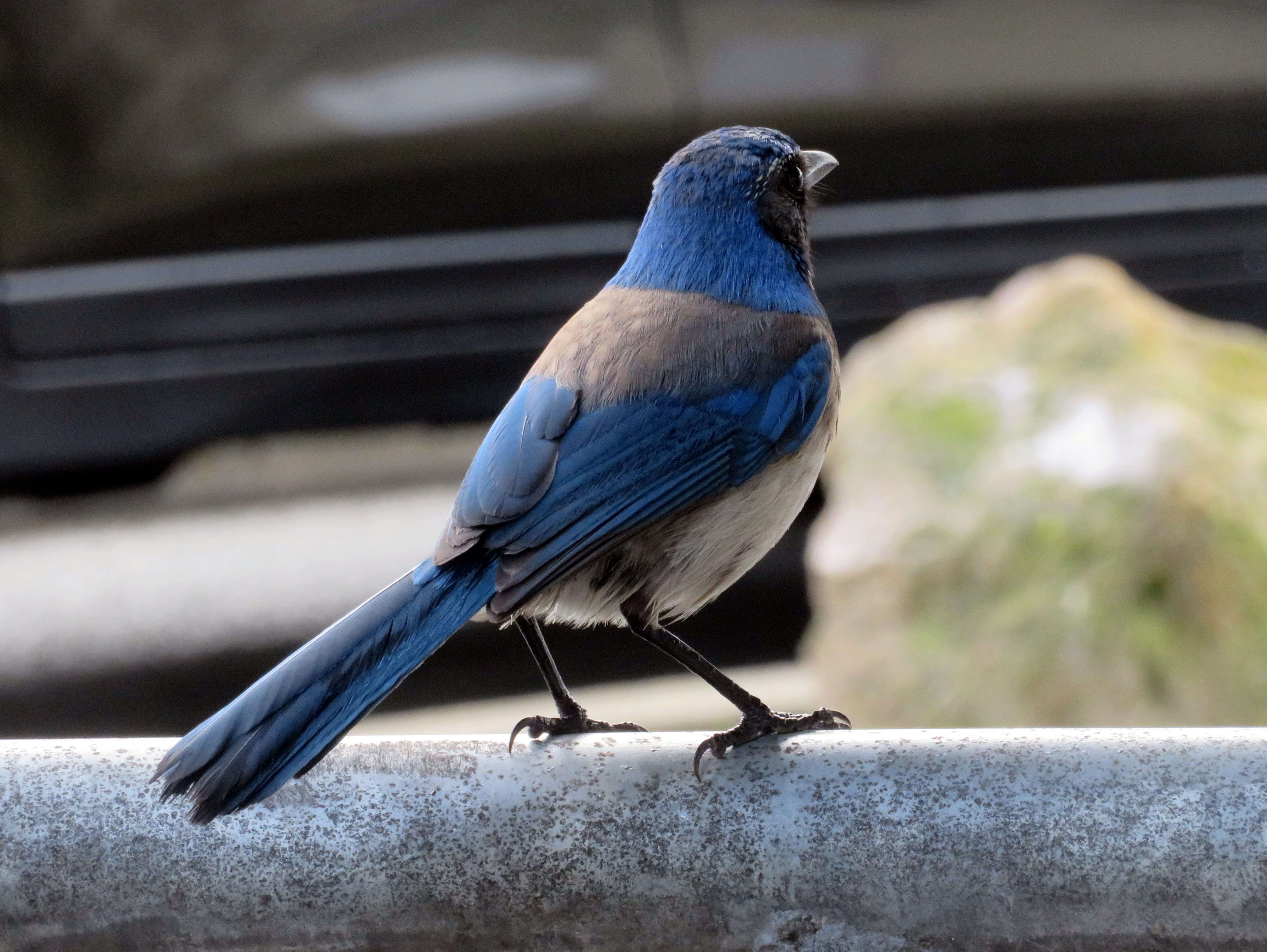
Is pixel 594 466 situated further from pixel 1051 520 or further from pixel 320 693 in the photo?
pixel 1051 520

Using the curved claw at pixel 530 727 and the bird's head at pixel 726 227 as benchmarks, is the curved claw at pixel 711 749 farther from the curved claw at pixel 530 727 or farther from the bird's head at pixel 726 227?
the bird's head at pixel 726 227

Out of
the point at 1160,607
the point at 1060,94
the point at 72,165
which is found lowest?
the point at 1160,607

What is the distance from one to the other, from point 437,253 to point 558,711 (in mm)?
3038

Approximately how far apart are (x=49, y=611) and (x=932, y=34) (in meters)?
3.51

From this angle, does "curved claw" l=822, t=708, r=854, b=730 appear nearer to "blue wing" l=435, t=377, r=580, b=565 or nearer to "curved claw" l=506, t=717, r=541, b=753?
"curved claw" l=506, t=717, r=541, b=753

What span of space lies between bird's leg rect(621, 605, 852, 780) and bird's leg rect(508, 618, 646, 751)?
13 centimetres

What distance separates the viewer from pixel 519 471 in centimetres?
194

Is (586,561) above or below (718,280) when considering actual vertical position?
below

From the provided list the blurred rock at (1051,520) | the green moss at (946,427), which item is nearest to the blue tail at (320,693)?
the blurred rock at (1051,520)

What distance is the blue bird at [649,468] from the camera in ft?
5.66

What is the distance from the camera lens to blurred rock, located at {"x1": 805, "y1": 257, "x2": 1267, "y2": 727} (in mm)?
3295

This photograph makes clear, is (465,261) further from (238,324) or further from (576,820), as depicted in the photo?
(576,820)

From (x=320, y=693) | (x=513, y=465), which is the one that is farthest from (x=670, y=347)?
(x=320, y=693)

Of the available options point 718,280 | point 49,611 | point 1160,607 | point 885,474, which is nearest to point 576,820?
point 718,280
